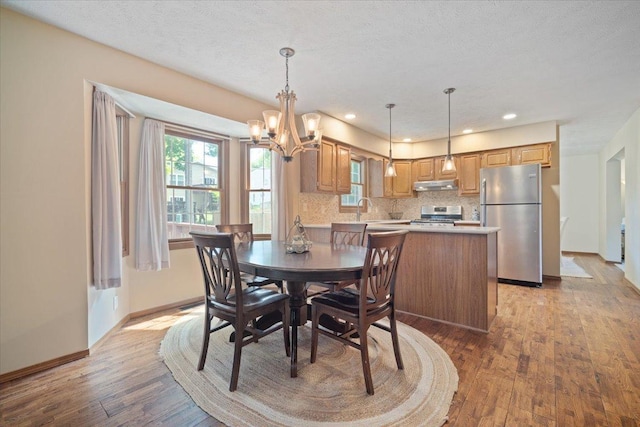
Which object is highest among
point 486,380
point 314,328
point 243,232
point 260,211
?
point 260,211

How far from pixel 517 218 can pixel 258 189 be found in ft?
13.2

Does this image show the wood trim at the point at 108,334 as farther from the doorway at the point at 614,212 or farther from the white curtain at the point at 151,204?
the doorway at the point at 614,212

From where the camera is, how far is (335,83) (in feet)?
10.8

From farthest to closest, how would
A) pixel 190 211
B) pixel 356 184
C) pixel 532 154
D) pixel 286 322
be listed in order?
pixel 356 184 < pixel 532 154 < pixel 190 211 < pixel 286 322

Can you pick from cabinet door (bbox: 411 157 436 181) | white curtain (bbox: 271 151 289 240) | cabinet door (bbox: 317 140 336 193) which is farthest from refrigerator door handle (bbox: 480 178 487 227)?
white curtain (bbox: 271 151 289 240)

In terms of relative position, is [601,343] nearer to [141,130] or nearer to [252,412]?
[252,412]

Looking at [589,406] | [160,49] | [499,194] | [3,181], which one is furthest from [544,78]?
[3,181]

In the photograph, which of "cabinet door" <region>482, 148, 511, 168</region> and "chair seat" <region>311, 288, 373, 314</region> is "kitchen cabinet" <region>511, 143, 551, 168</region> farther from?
"chair seat" <region>311, 288, 373, 314</region>

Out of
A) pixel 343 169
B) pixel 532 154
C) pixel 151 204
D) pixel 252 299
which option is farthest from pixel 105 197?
pixel 532 154

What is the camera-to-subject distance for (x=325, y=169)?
169 inches

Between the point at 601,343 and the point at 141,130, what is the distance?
4934 millimetres

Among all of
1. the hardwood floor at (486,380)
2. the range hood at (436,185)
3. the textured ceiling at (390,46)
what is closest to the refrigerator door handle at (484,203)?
the range hood at (436,185)

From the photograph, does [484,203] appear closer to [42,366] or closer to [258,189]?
[258,189]

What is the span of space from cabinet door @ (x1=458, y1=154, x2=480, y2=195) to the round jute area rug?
12.2ft
